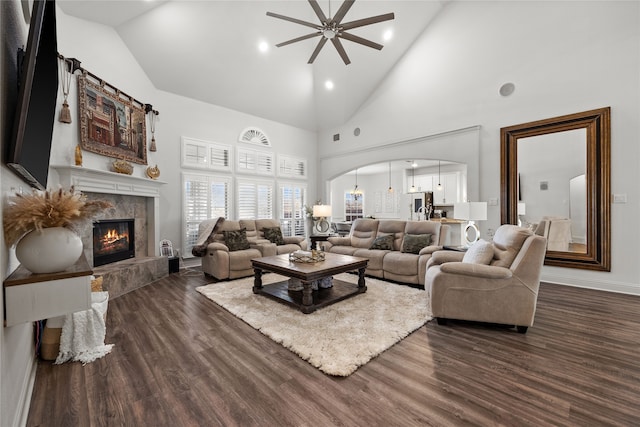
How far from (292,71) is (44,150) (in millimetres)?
5373

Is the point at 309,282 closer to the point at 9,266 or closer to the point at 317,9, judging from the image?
the point at 9,266

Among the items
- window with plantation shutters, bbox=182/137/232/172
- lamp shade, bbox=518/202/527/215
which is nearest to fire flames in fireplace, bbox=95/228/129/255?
window with plantation shutters, bbox=182/137/232/172

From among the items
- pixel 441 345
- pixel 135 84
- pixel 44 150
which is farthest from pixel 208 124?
pixel 441 345

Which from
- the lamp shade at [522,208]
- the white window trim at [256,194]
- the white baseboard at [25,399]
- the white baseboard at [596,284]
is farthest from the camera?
the white window trim at [256,194]

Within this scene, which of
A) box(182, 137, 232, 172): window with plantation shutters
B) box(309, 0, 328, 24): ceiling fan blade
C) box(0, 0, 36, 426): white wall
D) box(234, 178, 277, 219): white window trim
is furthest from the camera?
box(234, 178, 277, 219): white window trim

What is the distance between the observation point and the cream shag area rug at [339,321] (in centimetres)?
232

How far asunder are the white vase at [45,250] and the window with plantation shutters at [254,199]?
5.20 metres

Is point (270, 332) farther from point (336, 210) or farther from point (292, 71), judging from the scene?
point (336, 210)

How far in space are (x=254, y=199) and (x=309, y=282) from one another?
421cm

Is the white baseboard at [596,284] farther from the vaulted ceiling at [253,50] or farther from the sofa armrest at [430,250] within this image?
the vaulted ceiling at [253,50]

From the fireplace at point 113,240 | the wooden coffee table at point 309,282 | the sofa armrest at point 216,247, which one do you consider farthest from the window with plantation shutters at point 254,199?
the wooden coffee table at point 309,282

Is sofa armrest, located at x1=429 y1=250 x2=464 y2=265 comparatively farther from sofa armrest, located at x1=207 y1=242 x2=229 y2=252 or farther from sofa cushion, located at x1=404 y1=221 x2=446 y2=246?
sofa armrest, located at x1=207 y1=242 x2=229 y2=252

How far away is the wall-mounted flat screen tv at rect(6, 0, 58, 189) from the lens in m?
1.34

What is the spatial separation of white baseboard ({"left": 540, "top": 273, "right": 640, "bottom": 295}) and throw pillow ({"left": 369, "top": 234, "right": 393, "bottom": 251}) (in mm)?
2581
